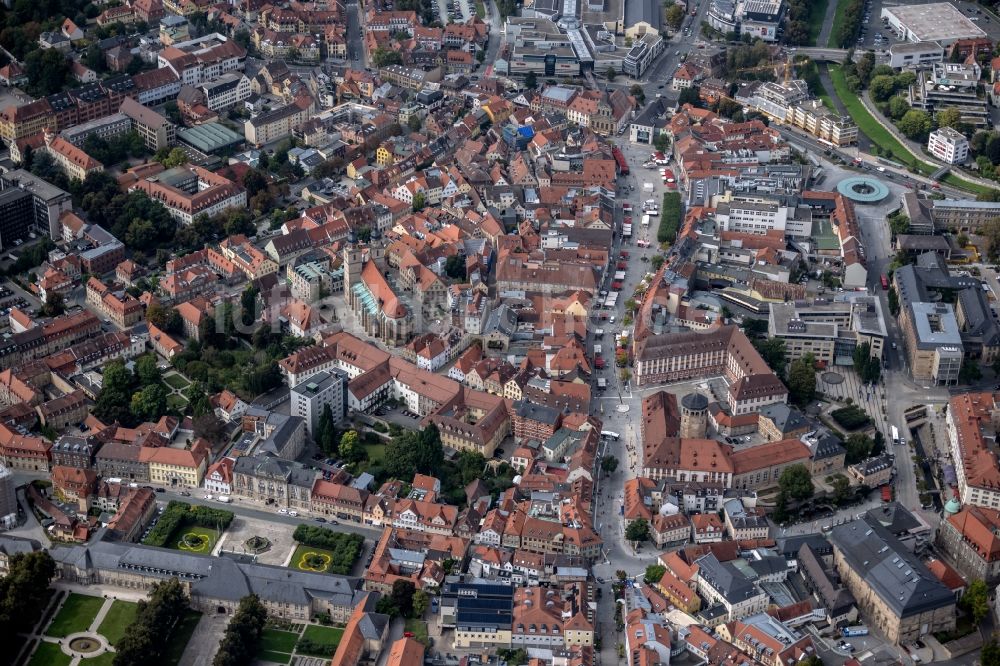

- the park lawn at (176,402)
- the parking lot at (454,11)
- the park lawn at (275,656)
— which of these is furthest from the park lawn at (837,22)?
the park lawn at (275,656)

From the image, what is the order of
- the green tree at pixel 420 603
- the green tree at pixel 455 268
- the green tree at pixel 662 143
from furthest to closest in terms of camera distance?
the green tree at pixel 662 143, the green tree at pixel 455 268, the green tree at pixel 420 603

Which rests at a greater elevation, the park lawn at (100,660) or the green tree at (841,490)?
the green tree at (841,490)

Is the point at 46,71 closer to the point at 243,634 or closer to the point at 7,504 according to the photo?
the point at 7,504

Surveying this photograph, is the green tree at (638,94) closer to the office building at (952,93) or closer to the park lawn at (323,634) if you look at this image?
the office building at (952,93)

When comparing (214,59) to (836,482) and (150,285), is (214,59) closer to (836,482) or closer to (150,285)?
(150,285)

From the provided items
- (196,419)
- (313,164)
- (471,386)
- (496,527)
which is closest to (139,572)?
(196,419)

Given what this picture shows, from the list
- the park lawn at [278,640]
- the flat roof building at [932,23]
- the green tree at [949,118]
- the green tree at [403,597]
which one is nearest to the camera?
the park lawn at [278,640]

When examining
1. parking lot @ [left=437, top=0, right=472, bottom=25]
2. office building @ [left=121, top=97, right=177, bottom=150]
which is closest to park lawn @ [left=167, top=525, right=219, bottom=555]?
Answer: office building @ [left=121, top=97, right=177, bottom=150]
